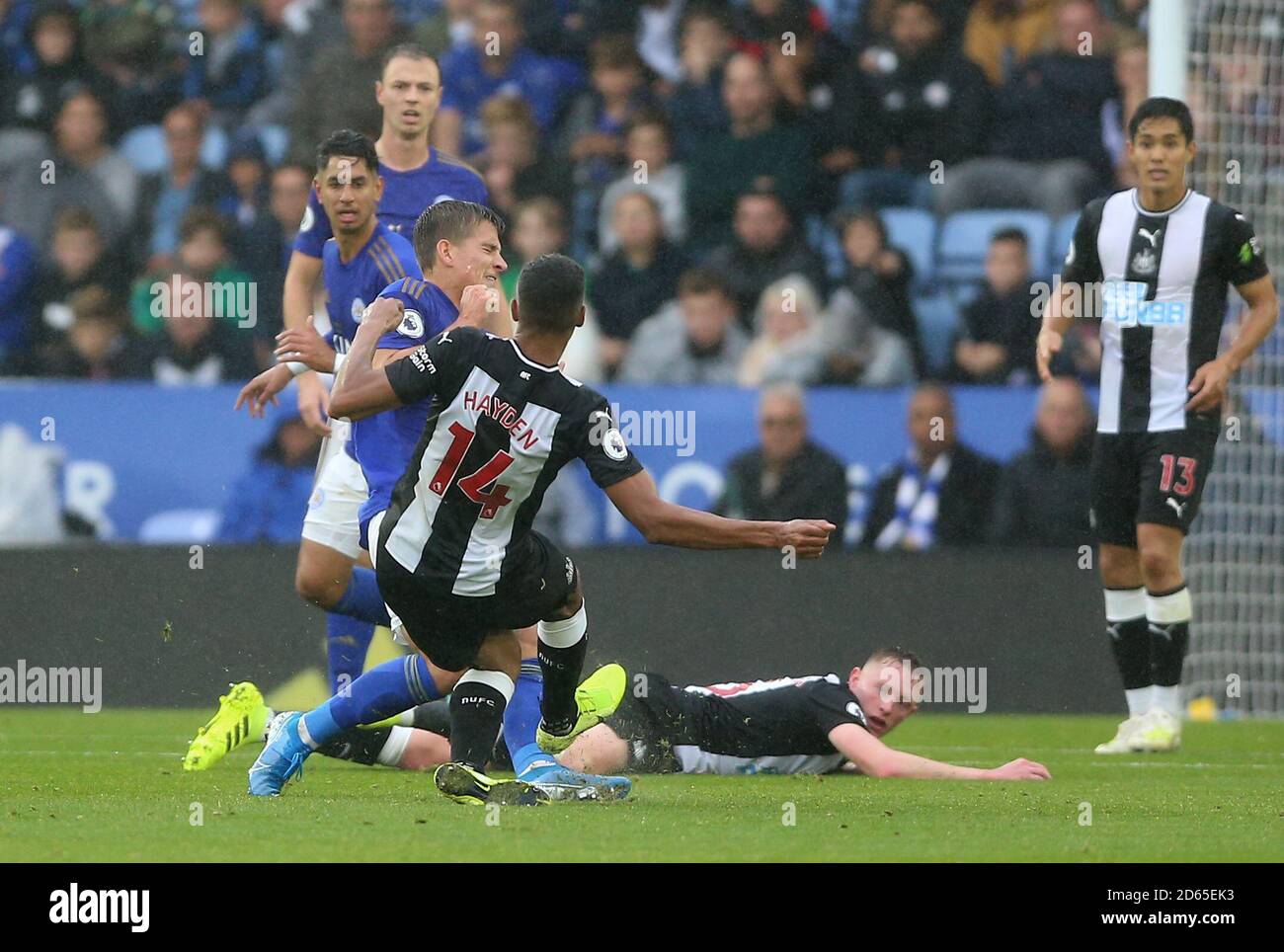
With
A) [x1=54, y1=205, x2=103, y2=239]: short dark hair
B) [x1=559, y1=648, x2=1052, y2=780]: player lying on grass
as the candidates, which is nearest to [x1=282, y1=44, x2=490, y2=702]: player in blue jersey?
[x1=559, y1=648, x2=1052, y2=780]: player lying on grass

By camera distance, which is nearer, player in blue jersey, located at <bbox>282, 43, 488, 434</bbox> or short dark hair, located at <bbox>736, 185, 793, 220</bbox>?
player in blue jersey, located at <bbox>282, 43, 488, 434</bbox>

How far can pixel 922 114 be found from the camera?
39.1 ft

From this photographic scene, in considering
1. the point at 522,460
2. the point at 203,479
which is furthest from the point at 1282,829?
the point at 203,479

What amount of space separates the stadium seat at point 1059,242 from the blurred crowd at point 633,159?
1.3 inches

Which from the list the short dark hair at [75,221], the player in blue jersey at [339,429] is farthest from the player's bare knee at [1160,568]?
the short dark hair at [75,221]

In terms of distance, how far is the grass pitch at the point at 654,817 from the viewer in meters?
4.35

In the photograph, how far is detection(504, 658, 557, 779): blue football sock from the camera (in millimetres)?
5512

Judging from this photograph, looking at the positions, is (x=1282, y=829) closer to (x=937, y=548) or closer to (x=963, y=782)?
(x=963, y=782)

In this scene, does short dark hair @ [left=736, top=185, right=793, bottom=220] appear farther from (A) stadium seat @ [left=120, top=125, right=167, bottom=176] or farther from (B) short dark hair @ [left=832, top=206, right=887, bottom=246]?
(A) stadium seat @ [left=120, top=125, right=167, bottom=176]

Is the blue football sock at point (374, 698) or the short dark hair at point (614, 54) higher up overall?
the short dark hair at point (614, 54)

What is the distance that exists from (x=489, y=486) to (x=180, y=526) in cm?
503

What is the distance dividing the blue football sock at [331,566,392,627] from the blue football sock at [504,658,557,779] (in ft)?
4.14

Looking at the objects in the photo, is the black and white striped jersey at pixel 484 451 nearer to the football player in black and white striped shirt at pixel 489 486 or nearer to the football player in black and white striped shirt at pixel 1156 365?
the football player in black and white striped shirt at pixel 489 486

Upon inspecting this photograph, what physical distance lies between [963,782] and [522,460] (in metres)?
1.98
